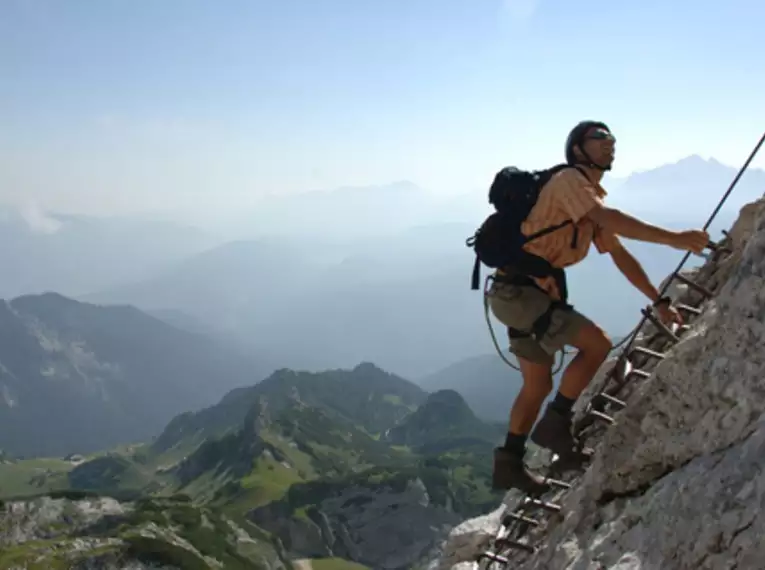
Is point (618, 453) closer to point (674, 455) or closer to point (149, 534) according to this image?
point (674, 455)

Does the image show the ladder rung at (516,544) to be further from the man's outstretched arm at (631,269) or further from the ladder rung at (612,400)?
the man's outstretched arm at (631,269)

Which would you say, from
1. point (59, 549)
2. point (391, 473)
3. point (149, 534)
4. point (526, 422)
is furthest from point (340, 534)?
point (526, 422)

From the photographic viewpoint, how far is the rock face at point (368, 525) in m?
155

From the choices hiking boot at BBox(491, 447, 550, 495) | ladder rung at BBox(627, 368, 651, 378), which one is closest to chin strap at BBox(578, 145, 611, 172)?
ladder rung at BBox(627, 368, 651, 378)

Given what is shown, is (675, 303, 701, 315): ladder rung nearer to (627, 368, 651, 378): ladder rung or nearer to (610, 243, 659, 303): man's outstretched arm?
(627, 368, 651, 378): ladder rung

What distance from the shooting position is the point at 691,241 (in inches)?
315

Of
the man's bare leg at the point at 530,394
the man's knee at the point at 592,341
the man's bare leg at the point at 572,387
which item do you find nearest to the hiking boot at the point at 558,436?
the man's bare leg at the point at 572,387

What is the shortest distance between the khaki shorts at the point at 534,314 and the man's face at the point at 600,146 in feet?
6.53

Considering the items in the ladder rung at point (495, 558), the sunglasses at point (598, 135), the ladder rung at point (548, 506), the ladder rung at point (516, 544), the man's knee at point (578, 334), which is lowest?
the ladder rung at point (495, 558)

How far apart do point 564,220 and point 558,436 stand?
11.3ft

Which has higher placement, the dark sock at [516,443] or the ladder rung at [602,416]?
the ladder rung at [602,416]

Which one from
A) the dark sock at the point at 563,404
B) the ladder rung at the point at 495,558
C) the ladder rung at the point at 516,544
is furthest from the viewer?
the ladder rung at the point at 495,558

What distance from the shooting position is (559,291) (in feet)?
29.6

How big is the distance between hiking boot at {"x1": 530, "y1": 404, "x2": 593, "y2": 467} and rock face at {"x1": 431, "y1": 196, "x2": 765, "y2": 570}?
48cm
